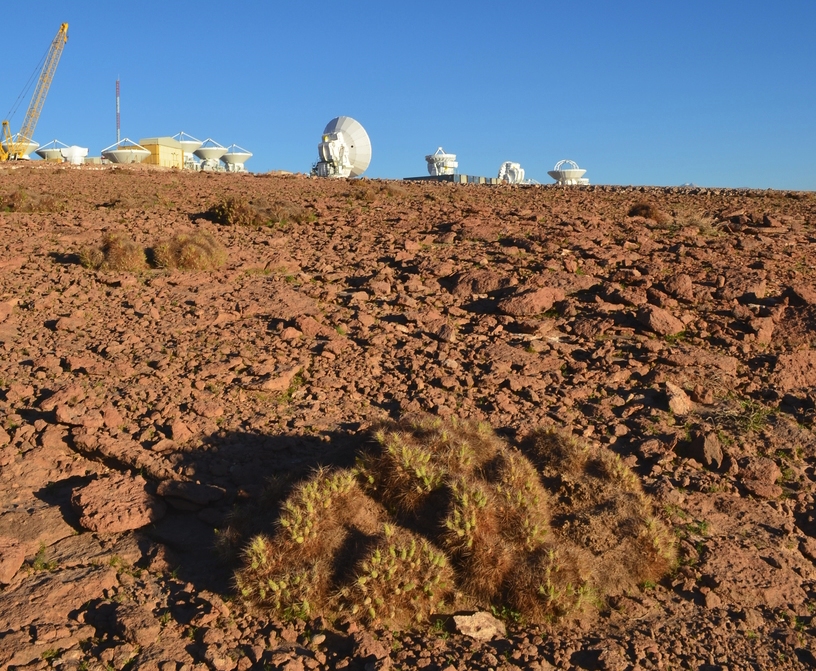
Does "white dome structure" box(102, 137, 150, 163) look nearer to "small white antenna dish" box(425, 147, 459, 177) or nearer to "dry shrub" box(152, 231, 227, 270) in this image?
"small white antenna dish" box(425, 147, 459, 177)

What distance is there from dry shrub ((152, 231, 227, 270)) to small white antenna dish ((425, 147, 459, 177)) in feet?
110

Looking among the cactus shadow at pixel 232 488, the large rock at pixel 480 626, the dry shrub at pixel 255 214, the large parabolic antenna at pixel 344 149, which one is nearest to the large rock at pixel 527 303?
the cactus shadow at pixel 232 488

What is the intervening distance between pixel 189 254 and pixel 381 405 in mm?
4429

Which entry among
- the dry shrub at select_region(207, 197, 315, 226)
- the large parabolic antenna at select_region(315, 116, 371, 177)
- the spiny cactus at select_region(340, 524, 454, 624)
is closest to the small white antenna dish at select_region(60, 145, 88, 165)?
the large parabolic antenna at select_region(315, 116, 371, 177)

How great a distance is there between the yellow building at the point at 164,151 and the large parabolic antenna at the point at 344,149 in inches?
384

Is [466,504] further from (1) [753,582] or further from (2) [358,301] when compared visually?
(2) [358,301]

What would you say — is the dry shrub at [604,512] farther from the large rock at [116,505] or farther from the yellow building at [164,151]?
the yellow building at [164,151]

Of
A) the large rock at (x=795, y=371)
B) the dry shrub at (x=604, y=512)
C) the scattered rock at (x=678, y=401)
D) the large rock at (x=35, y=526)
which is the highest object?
the large rock at (x=795, y=371)

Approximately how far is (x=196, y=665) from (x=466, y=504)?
1652 mm

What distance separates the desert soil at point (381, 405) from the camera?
3.91 m

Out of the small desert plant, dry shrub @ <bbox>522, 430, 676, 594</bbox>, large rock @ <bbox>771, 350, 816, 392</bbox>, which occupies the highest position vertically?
the small desert plant

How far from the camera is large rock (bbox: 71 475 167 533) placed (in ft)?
15.7

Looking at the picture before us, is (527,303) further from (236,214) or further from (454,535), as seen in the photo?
(236,214)

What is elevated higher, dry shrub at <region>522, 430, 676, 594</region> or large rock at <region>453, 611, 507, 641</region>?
dry shrub at <region>522, 430, 676, 594</region>
